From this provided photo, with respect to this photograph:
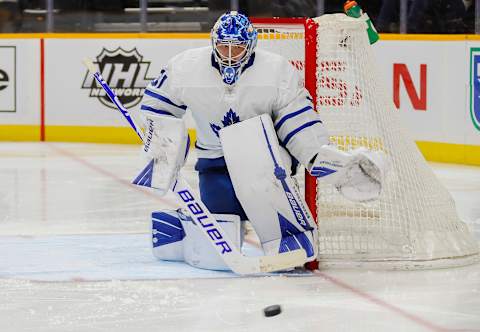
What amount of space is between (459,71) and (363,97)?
351cm

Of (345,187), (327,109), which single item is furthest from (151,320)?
(327,109)

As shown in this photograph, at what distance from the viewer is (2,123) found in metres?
9.92

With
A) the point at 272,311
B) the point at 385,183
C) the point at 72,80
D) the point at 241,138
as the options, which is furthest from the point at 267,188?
the point at 72,80

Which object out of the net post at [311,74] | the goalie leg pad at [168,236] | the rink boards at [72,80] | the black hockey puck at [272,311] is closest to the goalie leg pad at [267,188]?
the net post at [311,74]

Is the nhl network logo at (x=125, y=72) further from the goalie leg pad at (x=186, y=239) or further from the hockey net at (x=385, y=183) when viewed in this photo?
the goalie leg pad at (x=186, y=239)

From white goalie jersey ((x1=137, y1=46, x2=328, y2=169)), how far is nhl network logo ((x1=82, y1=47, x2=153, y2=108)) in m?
5.11

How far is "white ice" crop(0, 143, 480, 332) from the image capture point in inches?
145

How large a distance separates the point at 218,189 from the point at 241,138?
285mm

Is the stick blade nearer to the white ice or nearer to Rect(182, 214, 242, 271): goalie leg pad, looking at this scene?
the white ice

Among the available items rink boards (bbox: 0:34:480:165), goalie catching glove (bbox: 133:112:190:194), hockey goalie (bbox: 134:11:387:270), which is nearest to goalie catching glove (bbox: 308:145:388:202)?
hockey goalie (bbox: 134:11:387:270)

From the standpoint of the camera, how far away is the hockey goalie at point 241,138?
14.4 feet

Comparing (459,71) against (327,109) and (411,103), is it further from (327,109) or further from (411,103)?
(327,109)

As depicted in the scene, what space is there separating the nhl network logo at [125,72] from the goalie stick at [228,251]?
17.2ft

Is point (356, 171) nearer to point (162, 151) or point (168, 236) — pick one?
point (162, 151)
